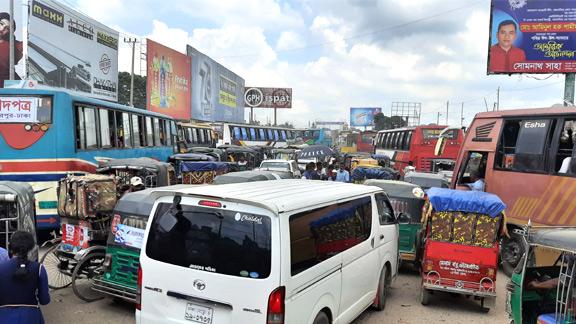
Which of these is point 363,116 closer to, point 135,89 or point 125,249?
point 135,89

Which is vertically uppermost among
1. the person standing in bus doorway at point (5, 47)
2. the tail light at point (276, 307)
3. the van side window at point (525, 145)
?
the person standing in bus doorway at point (5, 47)

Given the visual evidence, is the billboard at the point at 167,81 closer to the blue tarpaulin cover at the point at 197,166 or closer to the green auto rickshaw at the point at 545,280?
the blue tarpaulin cover at the point at 197,166

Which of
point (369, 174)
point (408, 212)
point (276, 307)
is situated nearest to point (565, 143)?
point (408, 212)

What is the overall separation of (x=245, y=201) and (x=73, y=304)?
3894mm

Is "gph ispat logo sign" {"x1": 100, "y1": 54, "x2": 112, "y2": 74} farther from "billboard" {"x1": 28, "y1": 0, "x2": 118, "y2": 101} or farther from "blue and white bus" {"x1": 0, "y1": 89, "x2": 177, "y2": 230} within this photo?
"blue and white bus" {"x1": 0, "y1": 89, "x2": 177, "y2": 230}

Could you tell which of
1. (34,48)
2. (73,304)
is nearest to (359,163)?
(73,304)

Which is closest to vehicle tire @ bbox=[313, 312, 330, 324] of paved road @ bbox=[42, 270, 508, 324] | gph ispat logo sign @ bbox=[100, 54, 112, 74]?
paved road @ bbox=[42, 270, 508, 324]

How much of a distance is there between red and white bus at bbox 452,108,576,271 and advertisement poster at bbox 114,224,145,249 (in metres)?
6.50

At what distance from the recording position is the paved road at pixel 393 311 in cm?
593

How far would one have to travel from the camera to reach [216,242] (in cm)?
396

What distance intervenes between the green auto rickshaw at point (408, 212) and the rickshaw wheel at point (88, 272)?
477 centimetres

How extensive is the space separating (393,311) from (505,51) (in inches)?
803

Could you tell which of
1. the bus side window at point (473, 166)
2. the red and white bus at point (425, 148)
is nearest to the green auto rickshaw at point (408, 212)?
the bus side window at point (473, 166)

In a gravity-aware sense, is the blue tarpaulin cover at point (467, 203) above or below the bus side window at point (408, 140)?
below
